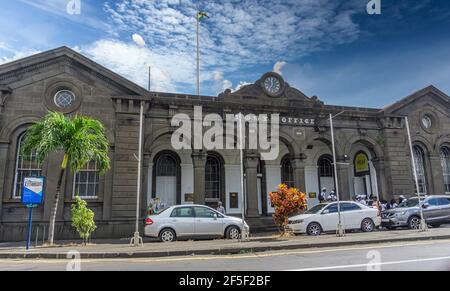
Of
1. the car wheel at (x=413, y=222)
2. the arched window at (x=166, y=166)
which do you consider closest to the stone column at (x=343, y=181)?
the car wheel at (x=413, y=222)

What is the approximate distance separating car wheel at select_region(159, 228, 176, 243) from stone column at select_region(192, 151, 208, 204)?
3678 mm

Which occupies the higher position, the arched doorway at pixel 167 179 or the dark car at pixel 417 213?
the arched doorway at pixel 167 179

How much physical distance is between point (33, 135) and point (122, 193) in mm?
4703

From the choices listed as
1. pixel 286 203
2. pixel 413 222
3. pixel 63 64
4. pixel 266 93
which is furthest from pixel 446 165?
pixel 63 64

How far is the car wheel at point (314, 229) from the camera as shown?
1405 centimetres

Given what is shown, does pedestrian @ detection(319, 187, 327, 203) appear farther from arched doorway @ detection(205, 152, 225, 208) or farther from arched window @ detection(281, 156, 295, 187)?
arched doorway @ detection(205, 152, 225, 208)

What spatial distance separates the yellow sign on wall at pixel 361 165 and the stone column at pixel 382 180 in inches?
23.9

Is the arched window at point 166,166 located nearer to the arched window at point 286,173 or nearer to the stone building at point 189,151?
the stone building at point 189,151

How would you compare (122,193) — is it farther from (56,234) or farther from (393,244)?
(393,244)

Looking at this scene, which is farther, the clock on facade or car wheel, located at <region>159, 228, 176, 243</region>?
the clock on facade

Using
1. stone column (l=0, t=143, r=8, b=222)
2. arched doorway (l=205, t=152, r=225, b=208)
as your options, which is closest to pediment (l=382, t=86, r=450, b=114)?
arched doorway (l=205, t=152, r=225, b=208)

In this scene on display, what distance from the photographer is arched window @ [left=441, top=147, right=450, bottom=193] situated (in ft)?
72.6

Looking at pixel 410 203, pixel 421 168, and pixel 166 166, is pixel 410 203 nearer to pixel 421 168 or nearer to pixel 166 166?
pixel 421 168
